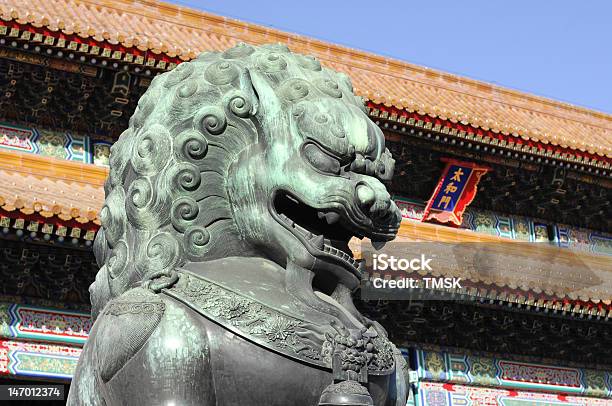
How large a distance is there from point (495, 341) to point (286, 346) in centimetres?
1025

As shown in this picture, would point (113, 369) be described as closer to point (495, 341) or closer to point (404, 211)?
point (495, 341)

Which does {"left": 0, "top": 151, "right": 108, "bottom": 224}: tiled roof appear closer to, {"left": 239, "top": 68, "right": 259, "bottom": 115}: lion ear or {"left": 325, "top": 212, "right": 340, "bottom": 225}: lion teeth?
{"left": 239, "top": 68, "right": 259, "bottom": 115}: lion ear

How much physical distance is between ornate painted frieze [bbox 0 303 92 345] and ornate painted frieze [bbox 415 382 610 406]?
3809 mm

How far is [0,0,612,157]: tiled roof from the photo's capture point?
13.1 metres

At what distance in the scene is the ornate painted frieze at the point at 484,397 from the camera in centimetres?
1180

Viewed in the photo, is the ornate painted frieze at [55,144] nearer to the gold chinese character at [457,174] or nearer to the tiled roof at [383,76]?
the tiled roof at [383,76]

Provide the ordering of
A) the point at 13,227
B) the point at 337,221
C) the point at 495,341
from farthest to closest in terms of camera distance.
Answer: the point at 495,341 → the point at 13,227 → the point at 337,221

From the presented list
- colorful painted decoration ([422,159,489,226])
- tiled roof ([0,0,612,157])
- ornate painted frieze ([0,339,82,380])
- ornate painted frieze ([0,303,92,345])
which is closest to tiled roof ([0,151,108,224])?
ornate painted frieze ([0,303,92,345])

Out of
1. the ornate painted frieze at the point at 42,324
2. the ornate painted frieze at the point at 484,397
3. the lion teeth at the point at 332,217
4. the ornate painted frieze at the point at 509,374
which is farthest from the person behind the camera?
the ornate painted frieze at the point at 509,374

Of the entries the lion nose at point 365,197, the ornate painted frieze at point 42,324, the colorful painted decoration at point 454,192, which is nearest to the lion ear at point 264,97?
the lion nose at point 365,197

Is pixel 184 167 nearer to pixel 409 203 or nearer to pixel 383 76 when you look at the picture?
pixel 409 203

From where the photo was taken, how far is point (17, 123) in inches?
454

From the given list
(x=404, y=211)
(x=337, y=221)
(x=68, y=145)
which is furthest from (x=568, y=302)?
(x=337, y=221)

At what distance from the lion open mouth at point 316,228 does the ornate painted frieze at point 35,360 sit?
7.38 meters
